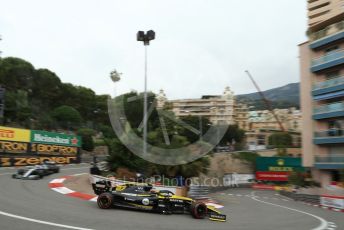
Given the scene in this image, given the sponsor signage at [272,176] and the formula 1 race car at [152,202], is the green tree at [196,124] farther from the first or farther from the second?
the formula 1 race car at [152,202]

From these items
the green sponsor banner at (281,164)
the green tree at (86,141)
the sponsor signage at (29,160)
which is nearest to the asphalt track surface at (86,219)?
the sponsor signage at (29,160)

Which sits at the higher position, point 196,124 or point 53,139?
point 196,124

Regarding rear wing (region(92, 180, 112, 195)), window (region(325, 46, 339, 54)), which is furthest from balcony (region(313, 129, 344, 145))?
rear wing (region(92, 180, 112, 195))

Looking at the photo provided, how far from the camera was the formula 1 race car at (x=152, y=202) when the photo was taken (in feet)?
44.1

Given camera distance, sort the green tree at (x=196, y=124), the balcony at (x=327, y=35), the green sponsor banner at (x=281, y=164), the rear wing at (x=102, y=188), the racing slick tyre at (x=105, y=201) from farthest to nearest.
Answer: the green tree at (x=196, y=124)
the green sponsor banner at (x=281, y=164)
the balcony at (x=327, y=35)
the rear wing at (x=102, y=188)
the racing slick tyre at (x=105, y=201)

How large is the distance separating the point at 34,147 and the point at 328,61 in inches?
1203

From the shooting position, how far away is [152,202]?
45.0 ft

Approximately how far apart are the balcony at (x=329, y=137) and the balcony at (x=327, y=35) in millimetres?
8708

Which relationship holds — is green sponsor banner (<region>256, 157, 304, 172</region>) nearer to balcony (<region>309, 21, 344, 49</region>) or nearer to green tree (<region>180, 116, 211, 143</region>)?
balcony (<region>309, 21, 344, 49</region>)

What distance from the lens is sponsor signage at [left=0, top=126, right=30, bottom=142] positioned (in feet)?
109

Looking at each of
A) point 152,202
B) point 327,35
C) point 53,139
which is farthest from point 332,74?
point 53,139

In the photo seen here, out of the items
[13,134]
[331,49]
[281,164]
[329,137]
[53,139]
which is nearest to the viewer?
[329,137]

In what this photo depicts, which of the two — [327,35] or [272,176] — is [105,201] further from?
[272,176]

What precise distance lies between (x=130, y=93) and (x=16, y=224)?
237ft
